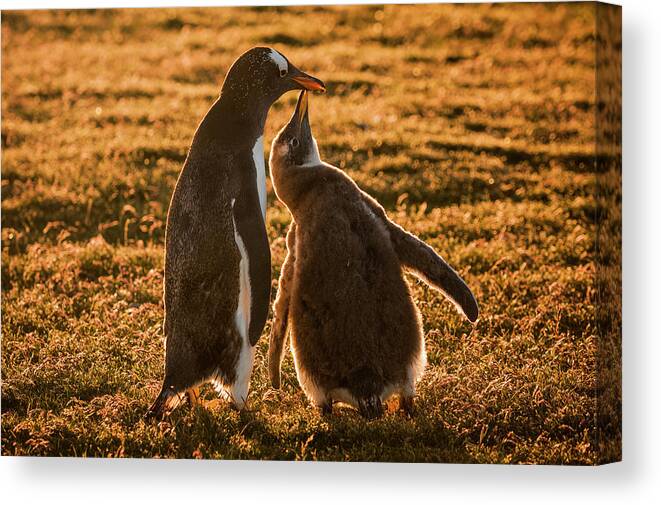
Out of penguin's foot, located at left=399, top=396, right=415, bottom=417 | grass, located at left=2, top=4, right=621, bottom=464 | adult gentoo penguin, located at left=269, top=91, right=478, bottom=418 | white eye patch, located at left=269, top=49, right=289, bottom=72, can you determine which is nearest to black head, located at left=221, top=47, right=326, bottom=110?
white eye patch, located at left=269, top=49, right=289, bottom=72

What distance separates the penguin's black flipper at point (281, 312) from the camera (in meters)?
6.05

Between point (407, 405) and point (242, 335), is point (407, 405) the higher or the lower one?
the lower one

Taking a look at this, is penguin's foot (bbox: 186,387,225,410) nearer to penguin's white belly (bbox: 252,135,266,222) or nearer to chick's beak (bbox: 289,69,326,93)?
penguin's white belly (bbox: 252,135,266,222)

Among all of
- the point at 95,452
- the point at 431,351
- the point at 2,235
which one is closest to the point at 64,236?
the point at 2,235

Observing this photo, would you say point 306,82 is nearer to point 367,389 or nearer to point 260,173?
point 260,173

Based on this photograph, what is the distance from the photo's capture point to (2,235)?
847 centimetres

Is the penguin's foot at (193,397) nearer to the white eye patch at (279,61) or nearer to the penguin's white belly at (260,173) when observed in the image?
the penguin's white belly at (260,173)

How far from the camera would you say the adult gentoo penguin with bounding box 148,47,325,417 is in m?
6.04

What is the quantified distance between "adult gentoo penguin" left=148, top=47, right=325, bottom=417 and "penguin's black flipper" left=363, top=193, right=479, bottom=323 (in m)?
0.69

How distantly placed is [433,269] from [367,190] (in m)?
3.18

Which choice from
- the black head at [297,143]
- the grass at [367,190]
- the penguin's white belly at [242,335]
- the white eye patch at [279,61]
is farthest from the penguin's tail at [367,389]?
the white eye patch at [279,61]

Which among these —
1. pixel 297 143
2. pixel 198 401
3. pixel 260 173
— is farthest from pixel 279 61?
pixel 198 401

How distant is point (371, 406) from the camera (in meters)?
5.94

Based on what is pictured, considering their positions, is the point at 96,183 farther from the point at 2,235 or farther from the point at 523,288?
the point at 523,288
